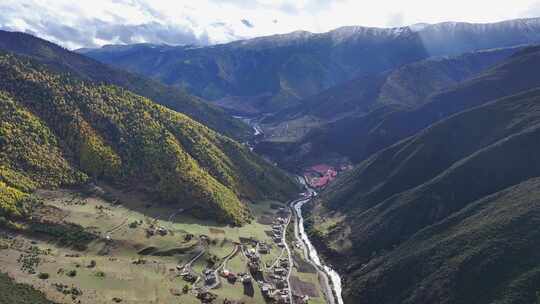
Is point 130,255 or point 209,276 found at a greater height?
point 130,255

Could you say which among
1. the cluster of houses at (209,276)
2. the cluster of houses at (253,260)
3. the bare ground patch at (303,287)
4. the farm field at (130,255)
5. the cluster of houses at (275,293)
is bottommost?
the bare ground patch at (303,287)

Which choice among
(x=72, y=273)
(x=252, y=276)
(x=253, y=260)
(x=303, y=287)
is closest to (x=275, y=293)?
(x=252, y=276)

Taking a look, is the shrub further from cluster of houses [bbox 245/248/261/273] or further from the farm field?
cluster of houses [bbox 245/248/261/273]

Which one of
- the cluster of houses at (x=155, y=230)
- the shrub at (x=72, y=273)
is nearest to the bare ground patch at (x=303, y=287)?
the cluster of houses at (x=155, y=230)

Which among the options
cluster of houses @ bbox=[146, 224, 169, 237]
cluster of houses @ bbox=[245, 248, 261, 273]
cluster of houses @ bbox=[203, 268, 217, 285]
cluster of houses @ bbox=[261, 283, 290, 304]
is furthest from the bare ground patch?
cluster of houses @ bbox=[146, 224, 169, 237]

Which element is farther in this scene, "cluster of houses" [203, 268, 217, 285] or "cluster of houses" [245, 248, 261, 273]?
→ "cluster of houses" [245, 248, 261, 273]

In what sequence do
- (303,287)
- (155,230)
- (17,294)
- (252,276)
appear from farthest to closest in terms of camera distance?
(155,230) < (303,287) < (252,276) < (17,294)

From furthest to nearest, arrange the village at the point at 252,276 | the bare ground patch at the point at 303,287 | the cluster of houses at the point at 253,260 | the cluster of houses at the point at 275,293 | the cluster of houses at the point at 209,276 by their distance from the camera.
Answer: the cluster of houses at the point at 253,260 → the bare ground patch at the point at 303,287 → the cluster of houses at the point at 209,276 → the cluster of houses at the point at 275,293 → the village at the point at 252,276

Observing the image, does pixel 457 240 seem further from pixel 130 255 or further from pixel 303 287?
pixel 130 255

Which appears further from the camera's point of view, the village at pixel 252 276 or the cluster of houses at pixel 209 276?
the cluster of houses at pixel 209 276

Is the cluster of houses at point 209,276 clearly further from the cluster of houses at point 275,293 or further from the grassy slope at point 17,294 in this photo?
the grassy slope at point 17,294

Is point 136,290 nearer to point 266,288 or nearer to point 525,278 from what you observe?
point 266,288

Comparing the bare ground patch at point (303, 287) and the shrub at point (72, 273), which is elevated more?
the shrub at point (72, 273)
